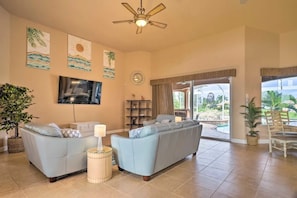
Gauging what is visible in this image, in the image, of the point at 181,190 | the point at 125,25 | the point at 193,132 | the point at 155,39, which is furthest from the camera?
the point at 155,39

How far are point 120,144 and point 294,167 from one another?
348 cm

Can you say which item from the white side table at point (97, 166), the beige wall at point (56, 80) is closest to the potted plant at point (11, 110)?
the beige wall at point (56, 80)

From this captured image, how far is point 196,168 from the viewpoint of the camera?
3385mm

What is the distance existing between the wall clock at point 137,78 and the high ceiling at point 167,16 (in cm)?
188

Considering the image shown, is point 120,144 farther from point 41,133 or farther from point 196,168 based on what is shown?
point 196,168

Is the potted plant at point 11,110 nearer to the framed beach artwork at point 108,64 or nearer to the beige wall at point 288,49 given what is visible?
the framed beach artwork at point 108,64

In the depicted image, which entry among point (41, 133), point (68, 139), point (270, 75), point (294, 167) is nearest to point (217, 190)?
point (294, 167)

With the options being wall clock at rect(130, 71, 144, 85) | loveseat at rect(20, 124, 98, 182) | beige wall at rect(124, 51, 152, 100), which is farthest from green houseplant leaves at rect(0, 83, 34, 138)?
wall clock at rect(130, 71, 144, 85)

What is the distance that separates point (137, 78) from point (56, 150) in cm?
561

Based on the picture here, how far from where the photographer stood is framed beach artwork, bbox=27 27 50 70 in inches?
200

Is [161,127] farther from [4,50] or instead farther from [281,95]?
[281,95]

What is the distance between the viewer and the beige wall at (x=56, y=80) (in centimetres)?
490

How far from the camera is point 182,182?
9.11 ft

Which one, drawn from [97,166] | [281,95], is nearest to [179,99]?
[281,95]
